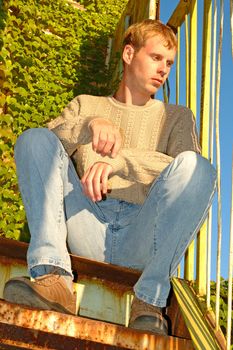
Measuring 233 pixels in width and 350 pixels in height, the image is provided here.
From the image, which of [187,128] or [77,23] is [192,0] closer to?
[187,128]

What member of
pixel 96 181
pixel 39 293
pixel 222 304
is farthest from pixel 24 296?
pixel 222 304

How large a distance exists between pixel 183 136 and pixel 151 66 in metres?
0.36

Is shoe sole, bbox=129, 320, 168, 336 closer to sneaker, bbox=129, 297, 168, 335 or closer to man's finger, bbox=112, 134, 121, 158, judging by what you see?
sneaker, bbox=129, 297, 168, 335

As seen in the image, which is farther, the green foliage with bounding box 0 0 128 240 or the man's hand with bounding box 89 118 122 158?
the green foliage with bounding box 0 0 128 240

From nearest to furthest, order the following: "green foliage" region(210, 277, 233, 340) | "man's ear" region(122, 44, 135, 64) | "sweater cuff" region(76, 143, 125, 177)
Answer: "sweater cuff" region(76, 143, 125, 177) → "man's ear" region(122, 44, 135, 64) → "green foliage" region(210, 277, 233, 340)

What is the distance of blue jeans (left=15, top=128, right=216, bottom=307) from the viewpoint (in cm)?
153

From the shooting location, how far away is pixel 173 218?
157 cm

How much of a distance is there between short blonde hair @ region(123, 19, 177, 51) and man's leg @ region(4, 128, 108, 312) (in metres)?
0.71

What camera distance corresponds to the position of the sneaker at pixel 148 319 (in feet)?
4.78

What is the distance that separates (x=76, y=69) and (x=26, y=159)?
3.61 m

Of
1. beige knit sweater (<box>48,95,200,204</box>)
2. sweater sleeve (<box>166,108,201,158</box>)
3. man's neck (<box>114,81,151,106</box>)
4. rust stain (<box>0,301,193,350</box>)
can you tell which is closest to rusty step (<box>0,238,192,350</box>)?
rust stain (<box>0,301,193,350</box>)

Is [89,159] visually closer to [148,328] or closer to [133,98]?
[133,98]

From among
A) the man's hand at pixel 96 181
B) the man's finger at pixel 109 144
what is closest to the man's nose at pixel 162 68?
the man's finger at pixel 109 144

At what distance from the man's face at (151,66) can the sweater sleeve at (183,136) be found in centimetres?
19
